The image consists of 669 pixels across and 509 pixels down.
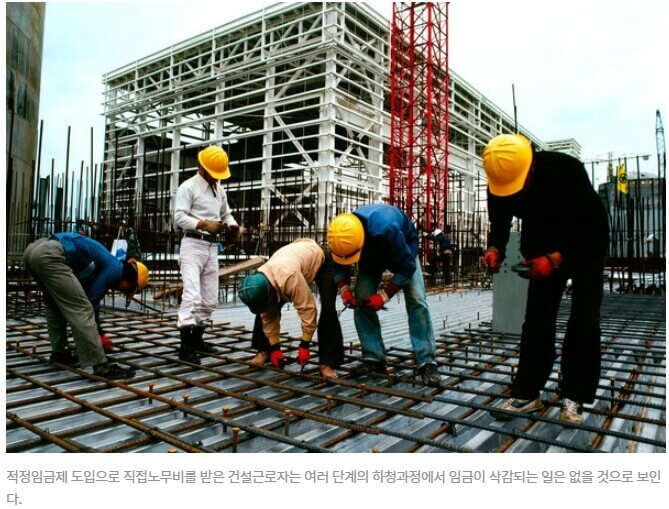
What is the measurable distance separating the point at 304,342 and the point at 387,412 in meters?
0.90

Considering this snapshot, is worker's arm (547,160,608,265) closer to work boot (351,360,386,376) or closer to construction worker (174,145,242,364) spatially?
work boot (351,360,386,376)

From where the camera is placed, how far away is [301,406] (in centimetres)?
251

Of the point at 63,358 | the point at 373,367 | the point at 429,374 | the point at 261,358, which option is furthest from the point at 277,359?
the point at 63,358

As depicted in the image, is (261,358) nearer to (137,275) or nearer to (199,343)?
(199,343)

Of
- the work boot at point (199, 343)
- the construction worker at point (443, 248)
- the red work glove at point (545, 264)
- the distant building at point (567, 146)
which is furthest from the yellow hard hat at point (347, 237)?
the distant building at point (567, 146)

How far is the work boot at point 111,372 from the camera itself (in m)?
3.01

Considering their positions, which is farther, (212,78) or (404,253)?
(212,78)

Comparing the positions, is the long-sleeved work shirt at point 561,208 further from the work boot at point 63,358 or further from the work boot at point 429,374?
the work boot at point 63,358

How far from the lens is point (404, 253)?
2.92 metres

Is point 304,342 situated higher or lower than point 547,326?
lower

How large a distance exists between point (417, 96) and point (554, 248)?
72.8ft
